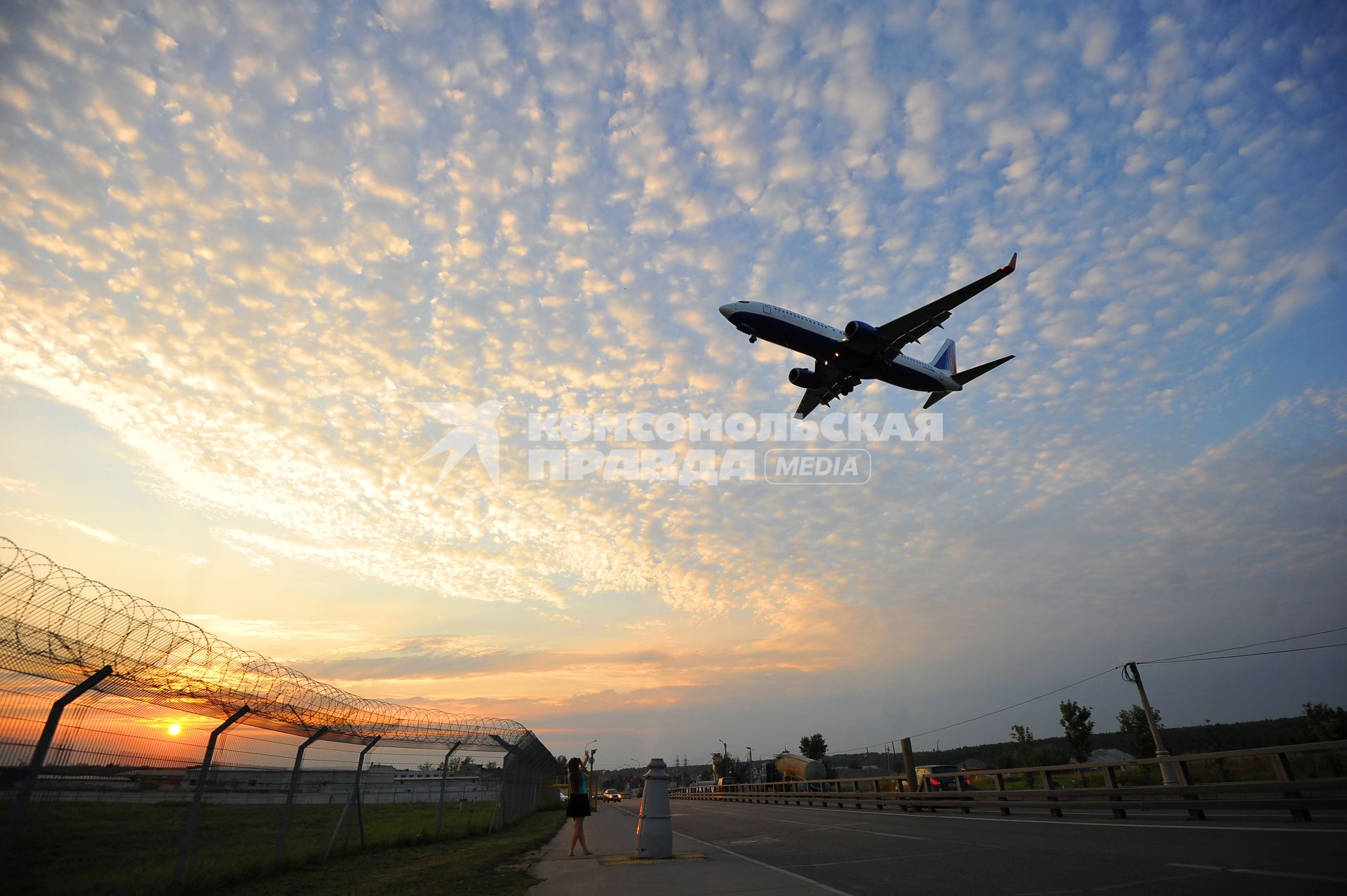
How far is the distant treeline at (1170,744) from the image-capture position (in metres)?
60.5

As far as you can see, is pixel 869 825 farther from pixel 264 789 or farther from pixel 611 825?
pixel 264 789

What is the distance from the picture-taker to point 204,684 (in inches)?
368

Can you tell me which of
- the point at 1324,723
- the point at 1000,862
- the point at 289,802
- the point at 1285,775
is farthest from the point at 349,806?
the point at 1324,723

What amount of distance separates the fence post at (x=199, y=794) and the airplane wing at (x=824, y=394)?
32.1 meters

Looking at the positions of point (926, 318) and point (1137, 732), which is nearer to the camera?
point (926, 318)

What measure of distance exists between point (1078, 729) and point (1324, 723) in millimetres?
21723

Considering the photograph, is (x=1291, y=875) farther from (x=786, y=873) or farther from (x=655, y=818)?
(x=655, y=818)

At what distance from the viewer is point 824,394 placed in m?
38.9

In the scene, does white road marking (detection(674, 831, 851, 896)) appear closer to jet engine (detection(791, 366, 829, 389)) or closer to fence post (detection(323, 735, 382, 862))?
fence post (detection(323, 735, 382, 862))

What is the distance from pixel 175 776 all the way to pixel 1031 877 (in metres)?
11.7

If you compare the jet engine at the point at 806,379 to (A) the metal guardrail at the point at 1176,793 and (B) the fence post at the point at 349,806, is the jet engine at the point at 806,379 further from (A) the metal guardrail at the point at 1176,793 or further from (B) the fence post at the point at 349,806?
(B) the fence post at the point at 349,806

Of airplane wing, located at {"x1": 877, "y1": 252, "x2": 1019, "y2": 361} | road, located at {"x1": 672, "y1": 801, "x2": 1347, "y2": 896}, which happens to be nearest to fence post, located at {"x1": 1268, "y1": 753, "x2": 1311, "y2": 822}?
road, located at {"x1": 672, "y1": 801, "x2": 1347, "y2": 896}

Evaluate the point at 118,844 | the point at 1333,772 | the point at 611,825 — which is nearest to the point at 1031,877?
the point at 118,844

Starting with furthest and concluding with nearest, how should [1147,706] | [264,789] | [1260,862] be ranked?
[1147,706] < [264,789] < [1260,862]
